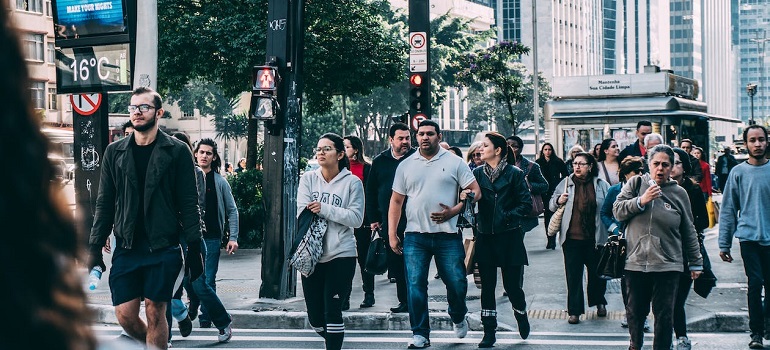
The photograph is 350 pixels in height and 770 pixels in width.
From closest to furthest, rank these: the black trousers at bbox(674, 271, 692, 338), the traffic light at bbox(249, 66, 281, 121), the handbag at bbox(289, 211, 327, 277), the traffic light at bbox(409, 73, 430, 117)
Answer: the handbag at bbox(289, 211, 327, 277)
the black trousers at bbox(674, 271, 692, 338)
the traffic light at bbox(249, 66, 281, 121)
the traffic light at bbox(409, 73, 430, 117)

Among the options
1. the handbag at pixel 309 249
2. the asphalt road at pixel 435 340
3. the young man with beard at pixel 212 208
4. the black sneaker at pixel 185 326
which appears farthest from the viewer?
the young man with beard at pixel 212 208

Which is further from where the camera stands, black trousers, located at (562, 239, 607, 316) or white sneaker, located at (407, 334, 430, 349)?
black trousers, located at (562, 239, 607, 316)

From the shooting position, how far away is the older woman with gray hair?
7.25 metres

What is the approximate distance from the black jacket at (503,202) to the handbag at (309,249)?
1.95 m

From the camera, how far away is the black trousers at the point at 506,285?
9.02 metres

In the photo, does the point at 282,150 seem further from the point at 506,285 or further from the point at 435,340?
A: the point at 506,285

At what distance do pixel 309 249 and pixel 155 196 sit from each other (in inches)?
55.7

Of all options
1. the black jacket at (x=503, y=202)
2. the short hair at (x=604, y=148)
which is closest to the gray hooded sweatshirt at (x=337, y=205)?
the black jacket at (x=503, y=202)

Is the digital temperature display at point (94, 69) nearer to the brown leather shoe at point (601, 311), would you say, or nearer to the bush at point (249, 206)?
the brown leather shoe at point (601, 311)

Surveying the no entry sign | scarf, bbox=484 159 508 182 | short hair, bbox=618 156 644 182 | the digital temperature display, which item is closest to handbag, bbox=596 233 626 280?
short hair, bbox=618 156 644 182

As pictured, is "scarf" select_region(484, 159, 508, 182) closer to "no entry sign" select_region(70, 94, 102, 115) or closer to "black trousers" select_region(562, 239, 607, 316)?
"black trousers" select_region(562, 239, 607, 316)

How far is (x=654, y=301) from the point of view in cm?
732

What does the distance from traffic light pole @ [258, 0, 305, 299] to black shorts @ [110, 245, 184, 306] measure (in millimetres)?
4695

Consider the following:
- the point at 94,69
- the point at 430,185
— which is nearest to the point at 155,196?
the point at 430,185
